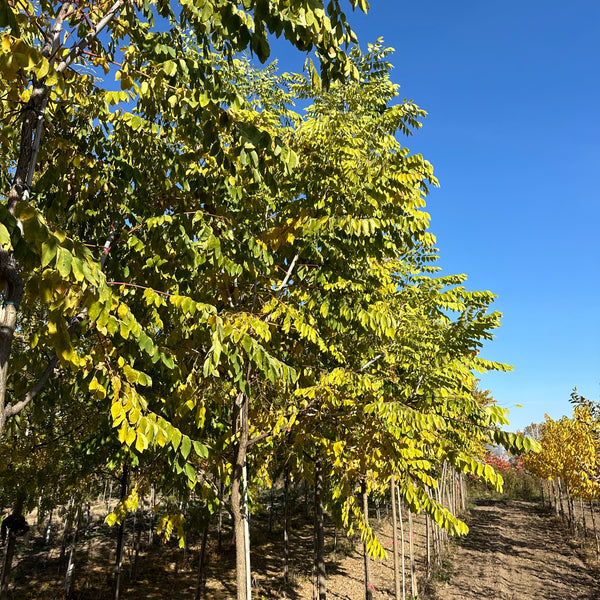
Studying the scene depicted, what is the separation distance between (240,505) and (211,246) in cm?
348

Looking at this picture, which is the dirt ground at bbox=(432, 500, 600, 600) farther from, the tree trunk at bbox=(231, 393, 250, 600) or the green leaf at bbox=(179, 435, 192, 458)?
the green leaf at bbox=(179, 435, 192, 458)

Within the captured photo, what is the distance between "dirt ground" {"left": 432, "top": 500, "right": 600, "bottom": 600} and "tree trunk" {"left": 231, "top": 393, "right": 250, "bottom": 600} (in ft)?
41.1

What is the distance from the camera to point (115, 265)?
4.49m

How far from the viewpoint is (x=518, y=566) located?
20.0 meters

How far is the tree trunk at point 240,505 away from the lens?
528 cm

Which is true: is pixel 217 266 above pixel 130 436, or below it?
above

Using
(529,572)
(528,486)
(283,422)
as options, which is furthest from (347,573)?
(528,486)

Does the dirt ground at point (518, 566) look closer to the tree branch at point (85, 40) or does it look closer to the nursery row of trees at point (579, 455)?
the nursery row of trees at point (579, 455)

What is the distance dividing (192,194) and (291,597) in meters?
14.0

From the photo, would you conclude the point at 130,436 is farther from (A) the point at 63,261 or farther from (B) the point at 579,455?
(B) the point at 579,455

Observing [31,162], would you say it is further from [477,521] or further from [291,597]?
[477,521]

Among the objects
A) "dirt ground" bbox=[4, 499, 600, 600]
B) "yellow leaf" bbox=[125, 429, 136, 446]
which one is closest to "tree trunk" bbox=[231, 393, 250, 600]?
"yellow leaf" bbox=[125, 429, 136, 446]

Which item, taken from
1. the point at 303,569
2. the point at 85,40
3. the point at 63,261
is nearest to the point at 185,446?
the point at 63,261

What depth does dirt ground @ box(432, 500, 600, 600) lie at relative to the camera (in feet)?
51.9
